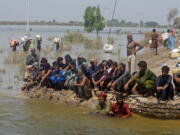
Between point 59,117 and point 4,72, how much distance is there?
8.85 metres

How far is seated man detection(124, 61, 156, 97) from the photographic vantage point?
10.5 m

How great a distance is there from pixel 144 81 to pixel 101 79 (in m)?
1.56

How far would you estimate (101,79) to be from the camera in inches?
462

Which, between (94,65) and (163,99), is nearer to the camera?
(163,99)

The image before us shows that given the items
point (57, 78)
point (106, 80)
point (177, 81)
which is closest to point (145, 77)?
point (177, 81)

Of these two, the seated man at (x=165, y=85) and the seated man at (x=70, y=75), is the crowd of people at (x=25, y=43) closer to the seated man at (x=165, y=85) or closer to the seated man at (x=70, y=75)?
the seated man at (x=70, y=75)

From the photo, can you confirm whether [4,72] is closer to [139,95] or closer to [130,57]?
[130,57]

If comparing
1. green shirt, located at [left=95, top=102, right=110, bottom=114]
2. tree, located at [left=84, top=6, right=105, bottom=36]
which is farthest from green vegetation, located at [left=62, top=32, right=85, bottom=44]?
green shirt, located at [left=95, top=102, right=110, bottom=114]

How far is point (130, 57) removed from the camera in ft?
45.0

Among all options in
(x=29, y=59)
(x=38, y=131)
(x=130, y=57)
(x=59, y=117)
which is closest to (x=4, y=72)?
(x=29, y=59)

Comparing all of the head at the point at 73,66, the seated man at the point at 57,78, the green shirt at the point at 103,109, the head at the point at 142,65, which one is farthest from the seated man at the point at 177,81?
the seated man at the point at 57,78

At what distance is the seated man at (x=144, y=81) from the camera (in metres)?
10.5

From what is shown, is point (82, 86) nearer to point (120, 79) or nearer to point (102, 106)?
point (120, 79)

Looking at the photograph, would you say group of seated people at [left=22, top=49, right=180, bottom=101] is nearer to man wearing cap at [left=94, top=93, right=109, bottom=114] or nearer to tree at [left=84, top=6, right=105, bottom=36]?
man wearing cap at [left=94, top=93, right=109, bottom=114]
